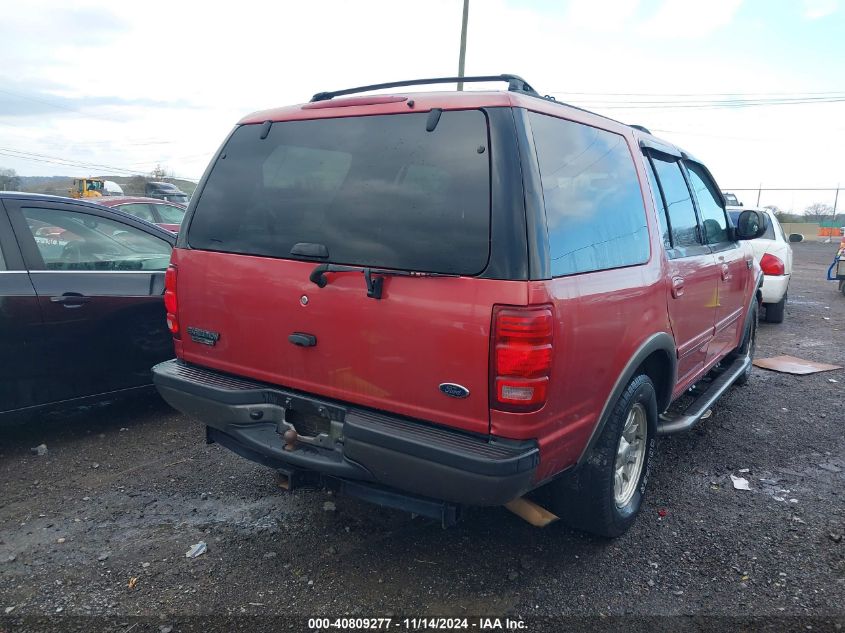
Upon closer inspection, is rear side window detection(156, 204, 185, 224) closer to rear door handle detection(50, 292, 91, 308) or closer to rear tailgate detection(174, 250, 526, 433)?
rear door handle detection(50, 292, 91, 308)

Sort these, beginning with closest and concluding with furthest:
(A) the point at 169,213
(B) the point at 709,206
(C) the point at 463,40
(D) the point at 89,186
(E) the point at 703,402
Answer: (E) the point at 703,402
(B) the point at 709,206
(A) the point at 169,213
(C) the point at 463,40
(D) the point at 89,186

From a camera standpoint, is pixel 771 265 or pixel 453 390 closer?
pixel 453 390

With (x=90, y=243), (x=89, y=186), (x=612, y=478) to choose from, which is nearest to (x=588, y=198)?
(x=612, y=478)

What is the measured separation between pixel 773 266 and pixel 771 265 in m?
0.03

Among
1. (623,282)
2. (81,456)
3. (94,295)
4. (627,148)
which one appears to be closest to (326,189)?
(623,282)

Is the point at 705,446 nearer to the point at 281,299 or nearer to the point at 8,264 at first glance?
the point at 281,299

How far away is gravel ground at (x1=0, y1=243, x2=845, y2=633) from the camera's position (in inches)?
107

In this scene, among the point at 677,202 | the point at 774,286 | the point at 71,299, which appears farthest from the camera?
the point at 774,286

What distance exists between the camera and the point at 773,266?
364 inches

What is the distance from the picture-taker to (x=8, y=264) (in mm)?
4000

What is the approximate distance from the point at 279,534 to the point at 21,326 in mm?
2145

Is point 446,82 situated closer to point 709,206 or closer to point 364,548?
point 364,548

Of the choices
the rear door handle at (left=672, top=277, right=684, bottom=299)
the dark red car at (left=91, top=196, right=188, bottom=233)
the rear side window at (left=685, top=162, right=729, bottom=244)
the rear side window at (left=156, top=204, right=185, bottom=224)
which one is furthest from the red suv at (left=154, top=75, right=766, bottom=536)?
the rear side window at (left=156, top=204, right=185, bottom=224)

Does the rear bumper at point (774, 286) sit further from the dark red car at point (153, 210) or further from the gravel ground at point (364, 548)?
the dark red car at point (153, 210)
